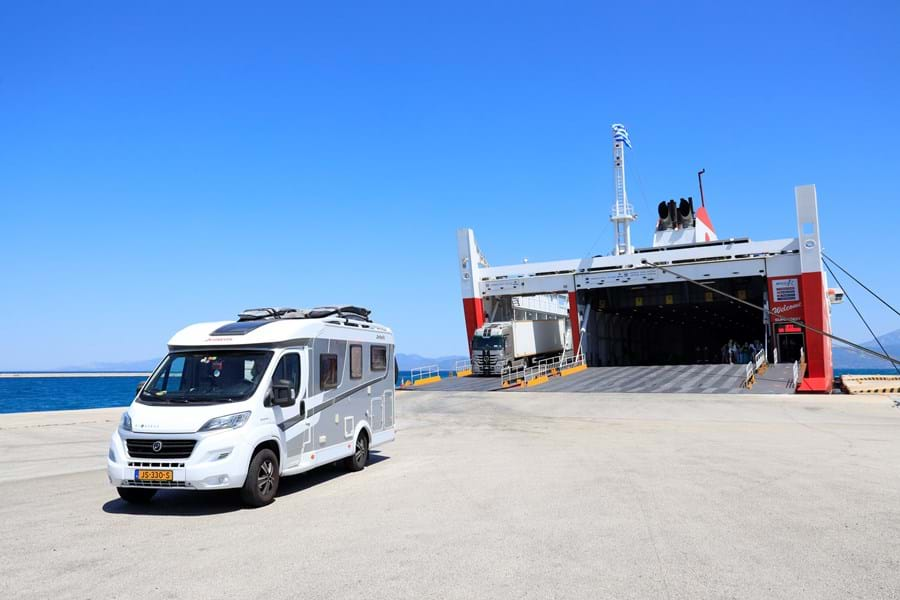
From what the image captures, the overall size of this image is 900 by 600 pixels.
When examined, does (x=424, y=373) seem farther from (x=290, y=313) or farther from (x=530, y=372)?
(x=290, y=313)

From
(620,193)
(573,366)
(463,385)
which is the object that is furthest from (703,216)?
(463,385)

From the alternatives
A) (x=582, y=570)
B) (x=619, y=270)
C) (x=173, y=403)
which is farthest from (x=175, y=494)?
(x=619, y=270)

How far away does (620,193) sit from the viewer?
5306cm

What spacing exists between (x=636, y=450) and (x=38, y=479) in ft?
34.7

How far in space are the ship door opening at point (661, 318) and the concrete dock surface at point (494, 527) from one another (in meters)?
30.7

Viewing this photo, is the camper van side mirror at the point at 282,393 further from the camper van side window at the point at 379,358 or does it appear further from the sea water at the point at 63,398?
the sea water at the point at 63,398

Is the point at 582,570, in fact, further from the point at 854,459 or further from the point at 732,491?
the point at 854,459

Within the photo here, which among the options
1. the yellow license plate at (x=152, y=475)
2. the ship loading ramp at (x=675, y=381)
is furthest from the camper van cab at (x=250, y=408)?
the ship loading ramp at (x=675, y=381)

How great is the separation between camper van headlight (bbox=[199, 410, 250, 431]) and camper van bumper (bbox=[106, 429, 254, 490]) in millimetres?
80

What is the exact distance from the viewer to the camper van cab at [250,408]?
8359 millimetres

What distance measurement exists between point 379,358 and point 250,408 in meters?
4.24

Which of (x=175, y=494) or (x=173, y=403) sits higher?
(x=173, y=403)

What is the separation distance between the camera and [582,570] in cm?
573

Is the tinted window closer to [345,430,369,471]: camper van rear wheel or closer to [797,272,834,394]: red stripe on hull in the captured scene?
[345,430,369,471]: camper van rear wheel
